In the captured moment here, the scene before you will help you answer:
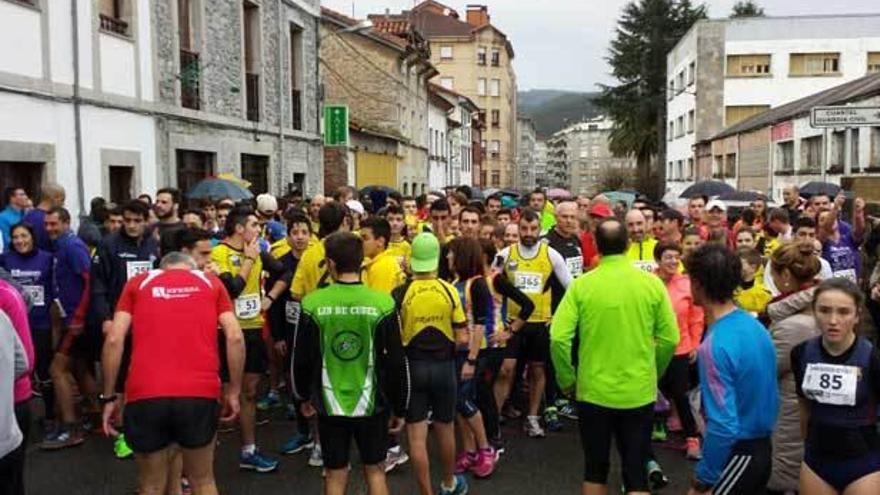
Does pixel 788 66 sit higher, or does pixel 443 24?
pixel 443 24

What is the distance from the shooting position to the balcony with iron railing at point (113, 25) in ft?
41.5

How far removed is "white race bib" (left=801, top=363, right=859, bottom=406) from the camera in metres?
3.57

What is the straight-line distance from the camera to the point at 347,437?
4.55m

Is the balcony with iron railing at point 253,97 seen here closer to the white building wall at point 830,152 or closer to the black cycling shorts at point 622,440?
the white building wall at point 830,152

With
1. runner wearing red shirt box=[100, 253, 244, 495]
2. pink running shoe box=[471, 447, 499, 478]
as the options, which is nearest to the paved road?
pink running shoe box=[471, 447, 499, 478]

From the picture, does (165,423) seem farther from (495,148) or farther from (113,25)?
(495,148)

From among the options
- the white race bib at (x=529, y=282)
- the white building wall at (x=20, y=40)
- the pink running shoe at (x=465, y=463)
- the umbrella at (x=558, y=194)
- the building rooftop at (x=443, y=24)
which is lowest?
the pink running shoe at (x=465, y=463)

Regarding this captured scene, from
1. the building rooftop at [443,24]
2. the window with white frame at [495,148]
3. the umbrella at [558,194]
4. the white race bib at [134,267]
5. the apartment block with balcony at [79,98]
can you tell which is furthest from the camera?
the window with white frame at [495,148]

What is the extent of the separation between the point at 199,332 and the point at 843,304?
131 inches

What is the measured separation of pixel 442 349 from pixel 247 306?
1.92 meters

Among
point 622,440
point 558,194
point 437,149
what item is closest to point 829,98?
point 558,194

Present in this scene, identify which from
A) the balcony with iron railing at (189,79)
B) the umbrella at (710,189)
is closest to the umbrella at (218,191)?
the balcony with iron railing at (189,79)

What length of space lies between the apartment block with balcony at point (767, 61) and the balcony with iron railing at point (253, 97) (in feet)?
98.0

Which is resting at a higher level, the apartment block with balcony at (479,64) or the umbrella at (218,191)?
the apartment block with balcony at (479,64)
